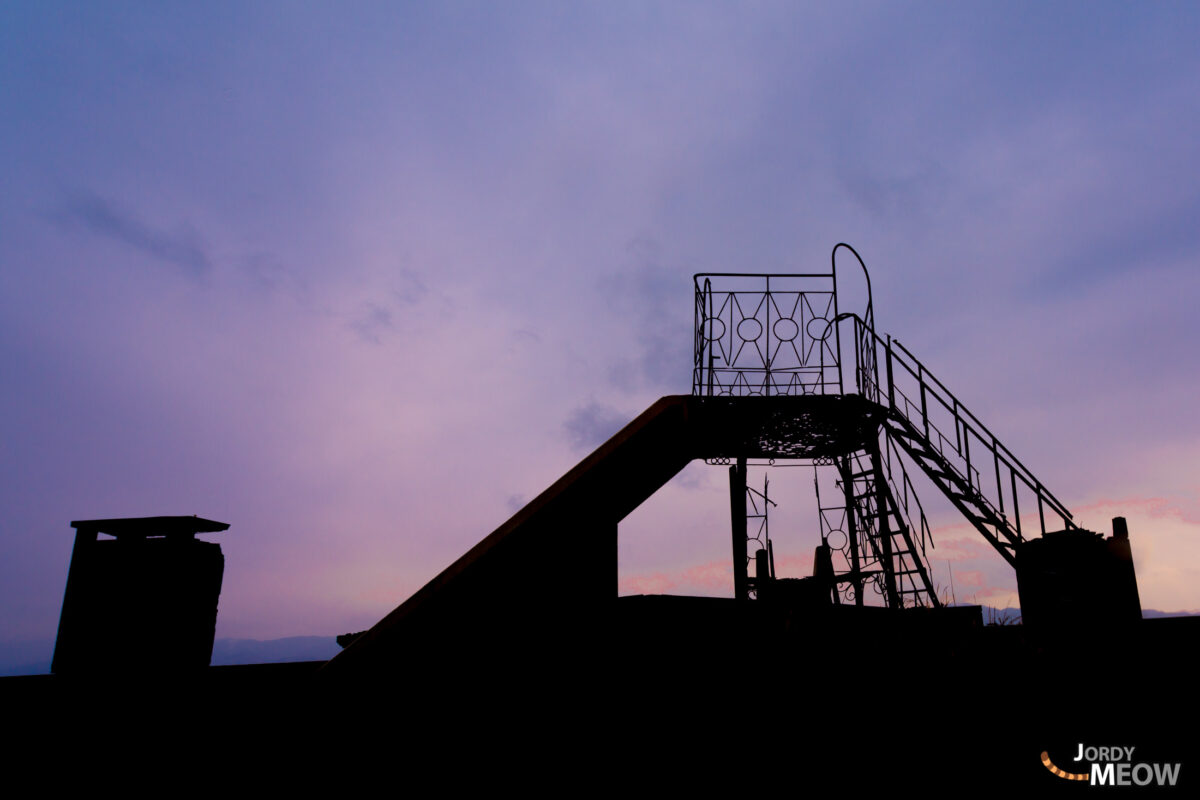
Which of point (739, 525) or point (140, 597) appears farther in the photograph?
point (739, 525)

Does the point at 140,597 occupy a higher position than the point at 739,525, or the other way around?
the point at 739,525

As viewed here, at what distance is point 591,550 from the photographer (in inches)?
361

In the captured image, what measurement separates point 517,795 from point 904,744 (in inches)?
134

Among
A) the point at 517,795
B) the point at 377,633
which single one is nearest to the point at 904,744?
the point at 517,795

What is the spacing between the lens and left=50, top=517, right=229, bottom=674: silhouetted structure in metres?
6.25

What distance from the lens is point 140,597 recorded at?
6434 millimetres

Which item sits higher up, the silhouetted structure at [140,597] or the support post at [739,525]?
the support post at [739,525]

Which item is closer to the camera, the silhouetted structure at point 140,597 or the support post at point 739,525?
the silhouetted structure at point 140,597

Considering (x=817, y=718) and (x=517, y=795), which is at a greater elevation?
(x=817, y=718)

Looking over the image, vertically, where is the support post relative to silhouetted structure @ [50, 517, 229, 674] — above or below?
above

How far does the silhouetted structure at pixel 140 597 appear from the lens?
6246mm

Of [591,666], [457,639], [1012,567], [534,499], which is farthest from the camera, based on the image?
[1012,567]

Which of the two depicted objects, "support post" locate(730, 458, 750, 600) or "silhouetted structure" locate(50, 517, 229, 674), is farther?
"support post" locate(730, 458, 750, 600)

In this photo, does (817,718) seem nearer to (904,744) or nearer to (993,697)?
(904,744)
